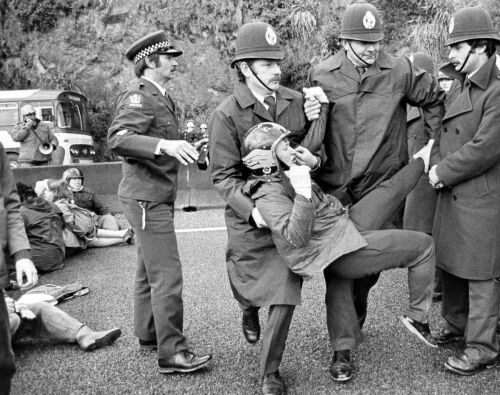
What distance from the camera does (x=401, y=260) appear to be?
11.8 feet

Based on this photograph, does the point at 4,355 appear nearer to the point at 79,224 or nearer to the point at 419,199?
the point at 419,199

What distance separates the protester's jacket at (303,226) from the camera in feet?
10.9

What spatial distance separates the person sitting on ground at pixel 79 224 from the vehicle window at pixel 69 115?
903 cm

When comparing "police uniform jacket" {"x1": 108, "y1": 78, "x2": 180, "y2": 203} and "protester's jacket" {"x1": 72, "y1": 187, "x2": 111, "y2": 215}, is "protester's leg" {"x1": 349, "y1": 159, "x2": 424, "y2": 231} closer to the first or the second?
"police uniform jacket" {"x1": 108, "y1": 78, "x2": 180, "y2": 203}

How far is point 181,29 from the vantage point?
2072 centimetres

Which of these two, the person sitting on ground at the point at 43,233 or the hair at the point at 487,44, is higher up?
the hair at the point at 487,44

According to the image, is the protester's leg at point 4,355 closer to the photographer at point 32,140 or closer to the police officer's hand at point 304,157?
the police officer's hand at point 304,157

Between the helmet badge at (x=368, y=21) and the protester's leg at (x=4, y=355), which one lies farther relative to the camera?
the helmet badge at (x=368, y=21)

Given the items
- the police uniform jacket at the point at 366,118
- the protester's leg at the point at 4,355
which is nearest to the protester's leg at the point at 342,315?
the police uniform jacket at the point at 366,118

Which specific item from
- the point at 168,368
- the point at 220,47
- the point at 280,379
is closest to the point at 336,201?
the point at 280,379

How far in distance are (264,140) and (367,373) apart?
69.3 inches

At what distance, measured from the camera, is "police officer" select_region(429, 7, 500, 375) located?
3.80 metres

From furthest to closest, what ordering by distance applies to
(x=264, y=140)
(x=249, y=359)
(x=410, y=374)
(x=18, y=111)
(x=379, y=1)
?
(x=379, y=1)
(x=18, y=111)
(x=249, y=359)
(x=410, y=374)
(x=264, y=140)

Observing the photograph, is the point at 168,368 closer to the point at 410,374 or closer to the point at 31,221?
the point at 410,374
